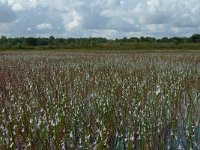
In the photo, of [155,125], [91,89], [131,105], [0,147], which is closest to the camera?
[0,147]

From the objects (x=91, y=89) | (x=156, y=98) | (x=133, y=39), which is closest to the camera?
(x=156, y=98)

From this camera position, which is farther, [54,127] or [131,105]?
[131,105]

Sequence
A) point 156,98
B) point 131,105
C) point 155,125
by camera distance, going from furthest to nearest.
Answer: point 156,98 < point 131,105 < point 155,125

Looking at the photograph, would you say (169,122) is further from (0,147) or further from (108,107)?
(0,147)

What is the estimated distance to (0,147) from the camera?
590 cm

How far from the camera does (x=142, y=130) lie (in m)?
6.66

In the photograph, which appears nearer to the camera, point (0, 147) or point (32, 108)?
point (0, 147)

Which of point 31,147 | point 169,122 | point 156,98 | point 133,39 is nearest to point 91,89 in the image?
point 156,98

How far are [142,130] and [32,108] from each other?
2.98 metres

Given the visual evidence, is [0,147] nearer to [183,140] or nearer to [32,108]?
[32,108]

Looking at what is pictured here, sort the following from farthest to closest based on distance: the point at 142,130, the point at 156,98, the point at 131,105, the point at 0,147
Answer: the point at 156,98, the point at 131,105, the point at 142,130, the point at 0,147

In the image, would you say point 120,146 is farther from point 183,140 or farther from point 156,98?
point 156,98

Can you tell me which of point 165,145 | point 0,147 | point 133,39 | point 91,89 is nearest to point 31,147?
point 0,147

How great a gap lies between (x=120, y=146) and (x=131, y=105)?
2.00 meters
